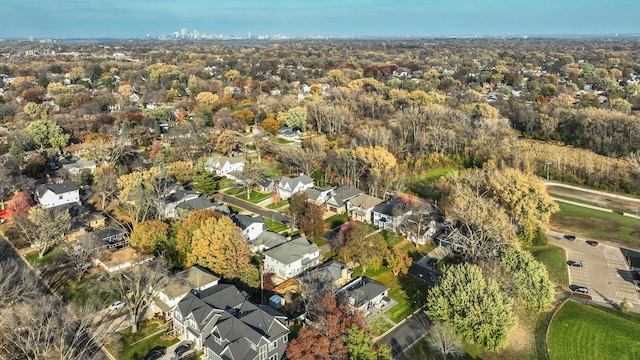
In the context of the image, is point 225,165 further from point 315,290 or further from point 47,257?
point 315,290

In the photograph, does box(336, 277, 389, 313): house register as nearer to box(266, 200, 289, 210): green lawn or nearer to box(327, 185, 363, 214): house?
box(327, 185, 363, 214): house

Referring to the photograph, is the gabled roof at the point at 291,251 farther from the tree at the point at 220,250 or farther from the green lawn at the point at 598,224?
the green lawn at the point at 598,224

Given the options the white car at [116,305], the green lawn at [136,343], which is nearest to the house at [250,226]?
the white car at [116,305]

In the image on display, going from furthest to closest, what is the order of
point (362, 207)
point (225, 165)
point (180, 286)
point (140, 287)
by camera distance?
point (225, 165) → point (362, 207) → point (180, 286) → point (140, 287)

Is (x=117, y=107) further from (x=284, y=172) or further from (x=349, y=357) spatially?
(x=349, y=357)

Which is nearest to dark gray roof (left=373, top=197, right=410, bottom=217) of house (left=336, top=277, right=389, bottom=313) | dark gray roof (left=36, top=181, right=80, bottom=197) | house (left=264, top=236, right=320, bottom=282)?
house (left=264, top=236, right=320, bottom=282)

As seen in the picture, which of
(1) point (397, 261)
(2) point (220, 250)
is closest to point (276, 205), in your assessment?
(2) point (220, 250)
